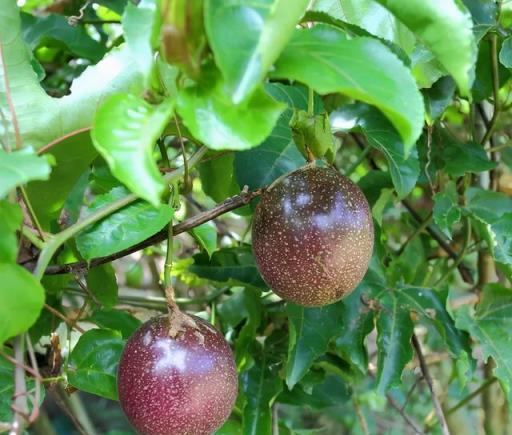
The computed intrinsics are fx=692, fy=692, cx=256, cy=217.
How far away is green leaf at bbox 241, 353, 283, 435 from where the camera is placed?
→ 0.96m

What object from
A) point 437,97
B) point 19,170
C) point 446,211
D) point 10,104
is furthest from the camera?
point 446,211

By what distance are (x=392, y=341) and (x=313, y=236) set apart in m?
0.34

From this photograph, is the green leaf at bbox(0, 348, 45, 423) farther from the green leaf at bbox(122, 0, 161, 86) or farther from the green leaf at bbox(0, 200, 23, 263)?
the green leaf at bbox(122, 0, 161, 86)

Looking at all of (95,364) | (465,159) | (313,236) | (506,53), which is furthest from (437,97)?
(95,364)

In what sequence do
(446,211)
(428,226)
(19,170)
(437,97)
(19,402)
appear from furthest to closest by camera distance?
(428,226)
(446,211)
(437,97)
(19,402)
(19,170)

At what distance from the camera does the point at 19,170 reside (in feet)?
1.55

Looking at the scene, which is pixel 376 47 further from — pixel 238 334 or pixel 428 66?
pixel 238 334

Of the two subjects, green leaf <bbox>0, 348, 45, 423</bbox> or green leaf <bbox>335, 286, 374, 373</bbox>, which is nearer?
green leaf <bbox>0, 348, 45, 423</bbox>

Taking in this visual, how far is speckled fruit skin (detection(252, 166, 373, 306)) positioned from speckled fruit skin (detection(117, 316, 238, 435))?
0.11 meters

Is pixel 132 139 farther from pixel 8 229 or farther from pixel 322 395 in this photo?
pixel 322 395

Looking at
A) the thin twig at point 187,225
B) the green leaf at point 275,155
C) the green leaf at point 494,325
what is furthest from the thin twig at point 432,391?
the thin twig at point 187,225

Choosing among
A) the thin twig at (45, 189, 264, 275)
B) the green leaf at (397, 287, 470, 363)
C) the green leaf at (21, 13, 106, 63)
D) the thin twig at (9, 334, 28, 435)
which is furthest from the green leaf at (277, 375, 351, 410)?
the green leaf at (21, 13, 106, 63)

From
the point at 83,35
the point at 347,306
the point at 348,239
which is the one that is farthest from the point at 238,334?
the point at 83,35

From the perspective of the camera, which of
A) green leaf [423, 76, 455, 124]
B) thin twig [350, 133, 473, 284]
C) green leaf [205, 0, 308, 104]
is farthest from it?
thin twig [350, 133, 473, 284]
